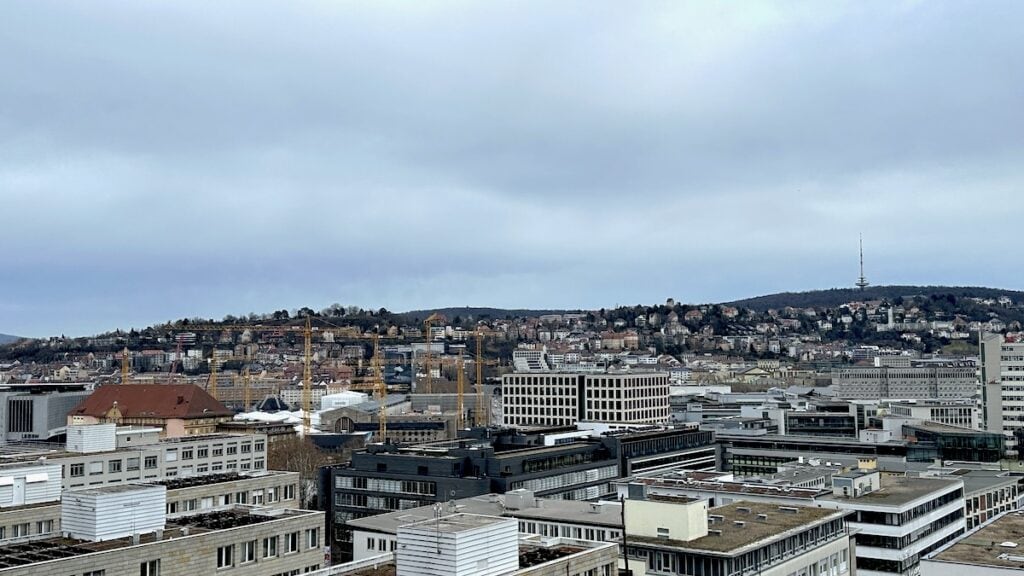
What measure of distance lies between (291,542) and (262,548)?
1.69m

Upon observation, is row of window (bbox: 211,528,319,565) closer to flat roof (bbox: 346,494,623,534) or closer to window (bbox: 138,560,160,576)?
window (bbox: 138,560,160,576)

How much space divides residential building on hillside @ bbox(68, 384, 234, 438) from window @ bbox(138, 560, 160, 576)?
299 ft

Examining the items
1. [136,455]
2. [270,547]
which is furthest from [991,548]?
[136,455]

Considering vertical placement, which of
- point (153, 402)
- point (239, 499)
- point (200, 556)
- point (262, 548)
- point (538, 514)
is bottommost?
point (538, 514)

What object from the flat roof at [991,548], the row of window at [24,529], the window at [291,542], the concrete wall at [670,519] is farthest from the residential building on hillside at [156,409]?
the flat roof at [991,548]

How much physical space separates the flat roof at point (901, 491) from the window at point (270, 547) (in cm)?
3249

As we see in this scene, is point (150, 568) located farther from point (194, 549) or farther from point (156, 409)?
point (156, 409)

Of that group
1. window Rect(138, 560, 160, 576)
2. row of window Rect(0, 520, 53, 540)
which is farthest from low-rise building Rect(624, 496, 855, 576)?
row of window Rect(0, 520, 53, 540)

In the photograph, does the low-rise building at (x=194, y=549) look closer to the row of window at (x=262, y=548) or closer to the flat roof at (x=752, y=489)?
the row of window at (x=262, y=548)

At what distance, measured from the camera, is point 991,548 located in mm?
38625

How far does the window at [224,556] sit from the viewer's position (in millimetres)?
33062

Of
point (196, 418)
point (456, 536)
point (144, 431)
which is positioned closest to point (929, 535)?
point (456, 536)

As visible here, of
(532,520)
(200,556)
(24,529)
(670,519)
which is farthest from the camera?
(532,520)

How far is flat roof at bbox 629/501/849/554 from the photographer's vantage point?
40.9 meters
